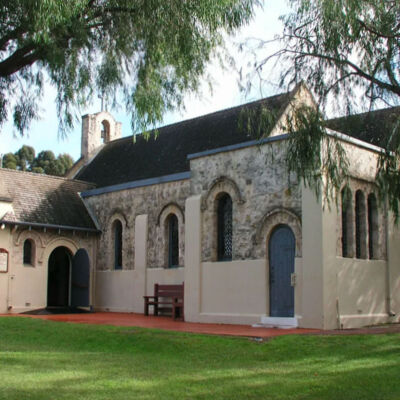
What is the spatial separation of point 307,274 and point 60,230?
11589 mm

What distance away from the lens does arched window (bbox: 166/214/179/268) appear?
21.9 metres

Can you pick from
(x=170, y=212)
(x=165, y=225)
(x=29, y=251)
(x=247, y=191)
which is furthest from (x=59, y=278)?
(x=247, y=191)

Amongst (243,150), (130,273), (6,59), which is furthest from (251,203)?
(6,59)

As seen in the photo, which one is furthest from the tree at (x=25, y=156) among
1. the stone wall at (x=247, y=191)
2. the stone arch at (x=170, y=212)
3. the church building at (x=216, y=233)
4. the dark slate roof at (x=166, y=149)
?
the stone wall at (x=247, y=191)

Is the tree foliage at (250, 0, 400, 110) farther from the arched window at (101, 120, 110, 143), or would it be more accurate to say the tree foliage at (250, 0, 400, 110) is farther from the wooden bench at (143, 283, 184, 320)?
the arched window at (101, 120, 110, 143)

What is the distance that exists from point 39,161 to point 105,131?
36348mm

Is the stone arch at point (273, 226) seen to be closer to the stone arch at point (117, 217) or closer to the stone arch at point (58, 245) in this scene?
the stone arch at point (117, 217)

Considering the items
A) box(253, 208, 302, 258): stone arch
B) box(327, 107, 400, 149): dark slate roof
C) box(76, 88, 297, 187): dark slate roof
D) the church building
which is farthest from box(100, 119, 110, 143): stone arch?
box(327, 107, 400, 149): dark slate roof

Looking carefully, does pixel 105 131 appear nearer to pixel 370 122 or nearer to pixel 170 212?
pixel 170 212

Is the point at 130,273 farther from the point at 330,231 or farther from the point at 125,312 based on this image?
the point at 330,231

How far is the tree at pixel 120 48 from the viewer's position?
36.0 ft

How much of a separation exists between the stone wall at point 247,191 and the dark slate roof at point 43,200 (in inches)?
279

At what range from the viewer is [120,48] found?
1220 centimetres

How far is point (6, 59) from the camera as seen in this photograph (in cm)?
1088
